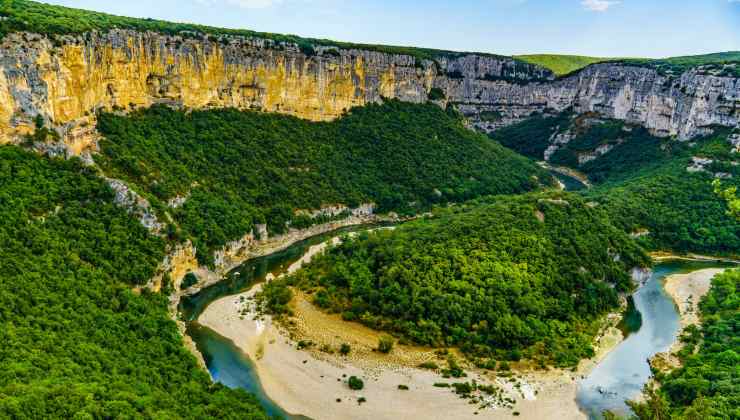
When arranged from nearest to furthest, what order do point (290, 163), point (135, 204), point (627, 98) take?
point (135, 204) < point (290, 163) < point (627, 98)

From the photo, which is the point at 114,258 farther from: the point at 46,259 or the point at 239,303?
the point at 239,303

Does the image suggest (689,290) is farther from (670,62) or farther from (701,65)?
(670,62)

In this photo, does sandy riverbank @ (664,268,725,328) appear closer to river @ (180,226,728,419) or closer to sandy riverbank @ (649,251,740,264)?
river @ (180,226,728,419)

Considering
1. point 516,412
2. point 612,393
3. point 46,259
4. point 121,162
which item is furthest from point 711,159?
point 46,259

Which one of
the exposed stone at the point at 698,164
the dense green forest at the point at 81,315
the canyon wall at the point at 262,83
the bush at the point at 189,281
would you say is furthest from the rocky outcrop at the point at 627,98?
the dense green forest at the point at 81,315

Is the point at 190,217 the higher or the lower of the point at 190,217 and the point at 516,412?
the higher

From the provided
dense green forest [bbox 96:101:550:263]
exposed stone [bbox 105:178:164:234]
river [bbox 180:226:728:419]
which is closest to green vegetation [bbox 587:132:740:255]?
river [bbox 180:226:728:419]

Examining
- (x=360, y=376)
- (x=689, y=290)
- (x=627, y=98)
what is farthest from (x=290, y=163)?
(x=627, y=98)
